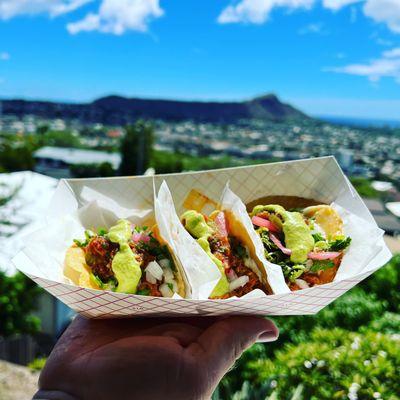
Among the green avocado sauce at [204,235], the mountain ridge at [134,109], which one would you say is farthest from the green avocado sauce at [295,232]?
the mountain ridge at [134,109]

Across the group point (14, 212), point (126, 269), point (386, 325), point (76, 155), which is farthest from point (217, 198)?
point (76, 155)

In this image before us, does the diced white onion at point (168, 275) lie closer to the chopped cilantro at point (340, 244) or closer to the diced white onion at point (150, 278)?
the diced white onion at point (150, 278)

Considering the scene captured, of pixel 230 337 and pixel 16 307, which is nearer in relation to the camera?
pixel 230 337

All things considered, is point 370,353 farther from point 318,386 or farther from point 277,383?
point 277,383

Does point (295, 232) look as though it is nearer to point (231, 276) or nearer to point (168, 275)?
point (231, 276)

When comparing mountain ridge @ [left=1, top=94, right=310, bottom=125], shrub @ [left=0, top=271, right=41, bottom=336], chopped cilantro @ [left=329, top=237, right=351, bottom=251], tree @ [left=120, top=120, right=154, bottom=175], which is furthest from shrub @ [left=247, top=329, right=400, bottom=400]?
mountain ridge @ [left=1, top=94, right=310, bottom=125]

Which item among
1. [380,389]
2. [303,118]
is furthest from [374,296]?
[303,118]
